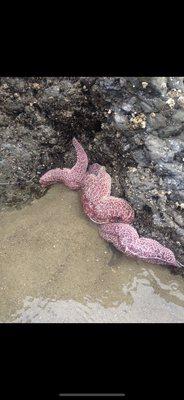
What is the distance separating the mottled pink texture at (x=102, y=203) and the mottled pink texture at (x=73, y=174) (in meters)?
0.11

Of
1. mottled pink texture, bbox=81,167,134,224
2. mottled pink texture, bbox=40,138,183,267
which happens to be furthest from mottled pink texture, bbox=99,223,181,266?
mottled pink texture, bbox=81,167,134,224

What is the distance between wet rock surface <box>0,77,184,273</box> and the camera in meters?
4.71

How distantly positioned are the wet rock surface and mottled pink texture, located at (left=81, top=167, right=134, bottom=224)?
0.09 m

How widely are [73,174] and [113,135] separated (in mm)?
703

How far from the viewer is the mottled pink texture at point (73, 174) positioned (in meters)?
5.34

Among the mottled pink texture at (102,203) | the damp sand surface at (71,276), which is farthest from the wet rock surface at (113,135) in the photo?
the damp sand surface at (71,276)

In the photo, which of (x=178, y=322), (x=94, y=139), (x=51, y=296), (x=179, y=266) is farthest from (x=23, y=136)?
(x=178, y=322)

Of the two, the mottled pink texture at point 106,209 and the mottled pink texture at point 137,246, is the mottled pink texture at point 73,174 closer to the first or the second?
the mottled pink texture at point 106,209

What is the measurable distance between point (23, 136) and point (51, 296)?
72.8 inches

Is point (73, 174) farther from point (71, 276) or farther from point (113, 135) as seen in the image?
point (71, 276)

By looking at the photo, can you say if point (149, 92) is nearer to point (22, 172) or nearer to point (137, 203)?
point (137, 203)

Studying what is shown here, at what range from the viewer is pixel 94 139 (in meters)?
5.26

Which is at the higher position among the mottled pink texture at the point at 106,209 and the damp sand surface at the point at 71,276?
the mottled pink texture at the point at 106,209

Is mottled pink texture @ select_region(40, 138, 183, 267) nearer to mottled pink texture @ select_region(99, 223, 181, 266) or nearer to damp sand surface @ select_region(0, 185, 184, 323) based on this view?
mottled pink texture @ select_region(99, 223, 181, 266)
